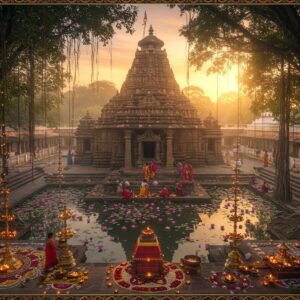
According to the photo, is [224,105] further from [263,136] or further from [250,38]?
[250,38]

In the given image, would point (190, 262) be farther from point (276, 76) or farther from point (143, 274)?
point (276, 76)

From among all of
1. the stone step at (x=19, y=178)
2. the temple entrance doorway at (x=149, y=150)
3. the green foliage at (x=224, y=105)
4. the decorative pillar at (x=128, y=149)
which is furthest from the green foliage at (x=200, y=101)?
the stone step at (x=19, y=178)

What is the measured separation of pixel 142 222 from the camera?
48.5 ft

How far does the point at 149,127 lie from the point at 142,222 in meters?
12.3

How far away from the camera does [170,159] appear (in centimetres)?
2645

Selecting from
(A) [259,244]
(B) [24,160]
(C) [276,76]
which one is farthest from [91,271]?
(B) [24,160]

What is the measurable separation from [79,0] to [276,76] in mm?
15575

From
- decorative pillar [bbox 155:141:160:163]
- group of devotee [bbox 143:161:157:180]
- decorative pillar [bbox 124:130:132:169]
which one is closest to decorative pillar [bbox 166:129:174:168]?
decorative pillar [bbox 155:141:160:163]

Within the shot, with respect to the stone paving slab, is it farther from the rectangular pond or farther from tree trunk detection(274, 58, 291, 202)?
tree trunk detection(274, 58, 291, 202)

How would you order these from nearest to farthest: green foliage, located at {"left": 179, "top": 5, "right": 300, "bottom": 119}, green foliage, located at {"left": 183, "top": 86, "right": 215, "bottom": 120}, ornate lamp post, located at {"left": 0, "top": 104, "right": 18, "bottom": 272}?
ornate lamp post, located at {"left": 0, "top": 104, "right": 18, "bottom": 272} < green foliage, located at {"left": 179, "top": 5, "right": 300, "bottom": 119} < green foliage, located at {"left": 183, "top": 86, "right": 215, "bottom": 120}

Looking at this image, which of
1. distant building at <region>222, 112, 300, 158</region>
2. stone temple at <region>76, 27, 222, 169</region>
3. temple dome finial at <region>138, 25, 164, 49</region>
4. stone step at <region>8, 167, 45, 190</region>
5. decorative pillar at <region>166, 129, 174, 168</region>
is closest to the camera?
stone step at <region>8, 167, 45, 190</region>

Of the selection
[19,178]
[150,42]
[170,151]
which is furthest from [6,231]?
[150,42]

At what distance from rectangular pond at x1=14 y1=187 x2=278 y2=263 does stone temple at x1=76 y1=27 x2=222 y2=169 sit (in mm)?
8074

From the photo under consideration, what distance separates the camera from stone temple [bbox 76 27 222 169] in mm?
26594
